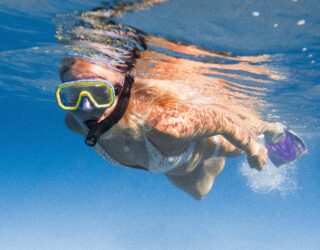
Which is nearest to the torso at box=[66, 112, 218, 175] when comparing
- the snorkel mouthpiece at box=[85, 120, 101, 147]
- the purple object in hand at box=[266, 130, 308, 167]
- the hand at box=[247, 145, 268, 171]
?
the snorkel mouthpiece at box=[85, 120, 101, 147]

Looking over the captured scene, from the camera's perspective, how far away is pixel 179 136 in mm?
6254

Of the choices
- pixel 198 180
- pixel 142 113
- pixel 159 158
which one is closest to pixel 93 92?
pixel 142 113

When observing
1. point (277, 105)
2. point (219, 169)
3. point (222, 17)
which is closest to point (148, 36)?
point (222, 17)

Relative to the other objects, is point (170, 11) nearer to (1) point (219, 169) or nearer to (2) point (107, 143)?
(2) point (107, 143)

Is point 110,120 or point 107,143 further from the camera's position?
point 107,143

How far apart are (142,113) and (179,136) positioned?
817mm

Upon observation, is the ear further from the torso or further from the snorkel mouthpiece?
the snorkel mouthpiece

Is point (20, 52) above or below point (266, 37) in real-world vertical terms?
below

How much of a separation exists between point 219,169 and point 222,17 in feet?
15.6

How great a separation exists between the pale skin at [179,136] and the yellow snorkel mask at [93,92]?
6.4 inches

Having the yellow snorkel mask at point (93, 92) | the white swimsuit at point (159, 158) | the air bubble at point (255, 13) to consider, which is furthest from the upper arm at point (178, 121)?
the air bubble at point (255, 13)

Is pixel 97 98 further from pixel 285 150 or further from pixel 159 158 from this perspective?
pixel 285 150

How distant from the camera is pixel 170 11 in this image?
23.5ft

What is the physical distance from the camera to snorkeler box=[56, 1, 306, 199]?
567 cm
